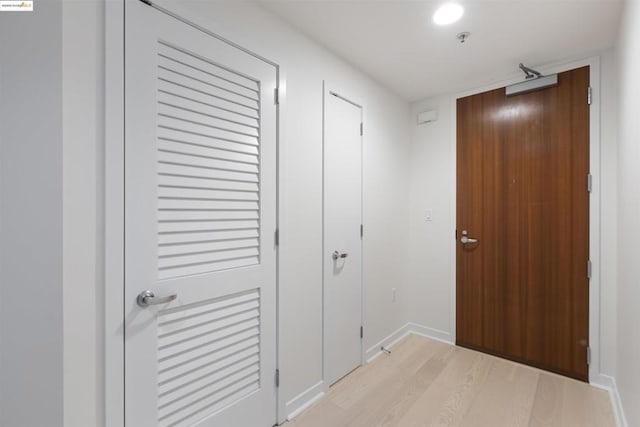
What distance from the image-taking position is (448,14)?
1.70 metres

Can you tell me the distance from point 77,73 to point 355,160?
5.77 ft

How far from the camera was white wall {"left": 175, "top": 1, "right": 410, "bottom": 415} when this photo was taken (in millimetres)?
1655

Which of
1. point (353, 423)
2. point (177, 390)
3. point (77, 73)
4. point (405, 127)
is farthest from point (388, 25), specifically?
point (353, 423)

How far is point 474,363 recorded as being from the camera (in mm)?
2459

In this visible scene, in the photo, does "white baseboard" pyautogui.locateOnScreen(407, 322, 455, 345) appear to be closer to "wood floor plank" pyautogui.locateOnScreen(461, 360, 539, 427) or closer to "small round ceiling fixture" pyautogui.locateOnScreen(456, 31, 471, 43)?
"wood floor plank" pyautogui.locateOnScreen(461, 360, 539, 427)

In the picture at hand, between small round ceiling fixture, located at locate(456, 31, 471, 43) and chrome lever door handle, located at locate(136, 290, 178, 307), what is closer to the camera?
chrome lever door handle, located at locate(136, 290, 178, 307)

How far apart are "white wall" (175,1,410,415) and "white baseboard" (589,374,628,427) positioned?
1547 millimetres

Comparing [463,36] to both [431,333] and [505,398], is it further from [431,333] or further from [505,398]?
[431,333]

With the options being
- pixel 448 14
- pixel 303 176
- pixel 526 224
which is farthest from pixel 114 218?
pixel 526 224

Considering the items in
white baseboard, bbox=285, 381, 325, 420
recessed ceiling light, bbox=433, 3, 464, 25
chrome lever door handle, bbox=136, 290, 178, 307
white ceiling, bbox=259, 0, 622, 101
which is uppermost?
white ceiling, bbox=259, 0, 622, 101

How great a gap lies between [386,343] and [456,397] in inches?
31.4

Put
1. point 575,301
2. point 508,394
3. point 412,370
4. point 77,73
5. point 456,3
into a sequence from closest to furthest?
1. point 77,73
2. point 456,3
3. point 508,394
4. point 575,301
5. point 412,370

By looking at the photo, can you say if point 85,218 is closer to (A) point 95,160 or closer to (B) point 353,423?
(A) point 95,160

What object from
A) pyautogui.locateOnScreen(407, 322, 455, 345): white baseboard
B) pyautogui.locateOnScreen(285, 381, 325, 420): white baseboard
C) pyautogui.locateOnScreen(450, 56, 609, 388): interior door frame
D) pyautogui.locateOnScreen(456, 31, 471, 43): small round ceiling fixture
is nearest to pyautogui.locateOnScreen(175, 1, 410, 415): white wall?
pyautogui.locateOnScreen(285, 381, 325, 420): white baseboard
